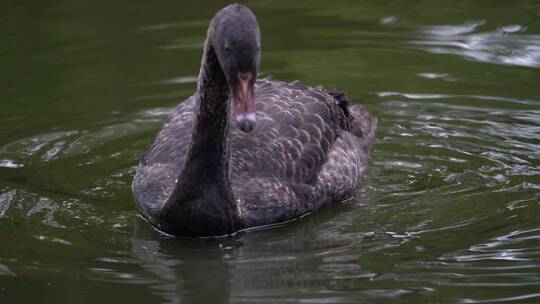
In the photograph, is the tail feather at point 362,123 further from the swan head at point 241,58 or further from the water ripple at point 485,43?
the swan head at point 241,58

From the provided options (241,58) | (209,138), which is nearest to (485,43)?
(209,138)

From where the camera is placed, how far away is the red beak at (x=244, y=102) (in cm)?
768

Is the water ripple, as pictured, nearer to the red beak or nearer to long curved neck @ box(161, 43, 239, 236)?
long curved neck @ box(161, 43, 239, 236)

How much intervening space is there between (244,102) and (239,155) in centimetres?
187

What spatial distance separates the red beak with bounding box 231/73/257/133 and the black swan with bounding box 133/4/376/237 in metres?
0.01

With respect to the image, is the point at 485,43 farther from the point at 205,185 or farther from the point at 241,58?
the point at 241,58

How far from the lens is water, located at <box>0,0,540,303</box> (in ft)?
26.6

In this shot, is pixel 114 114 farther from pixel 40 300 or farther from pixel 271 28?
pixel 40 300

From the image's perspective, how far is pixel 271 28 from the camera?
14.3 m

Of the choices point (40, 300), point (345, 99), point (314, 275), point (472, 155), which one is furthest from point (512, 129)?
point (40, 300)

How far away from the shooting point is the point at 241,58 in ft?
25.6

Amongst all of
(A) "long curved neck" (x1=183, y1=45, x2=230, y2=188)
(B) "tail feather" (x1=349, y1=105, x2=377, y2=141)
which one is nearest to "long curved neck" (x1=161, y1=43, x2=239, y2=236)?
(A) "long curved neck" (x1=183, y1=45, x2=230, y2=188)

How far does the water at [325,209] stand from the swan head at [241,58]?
1.21 meters

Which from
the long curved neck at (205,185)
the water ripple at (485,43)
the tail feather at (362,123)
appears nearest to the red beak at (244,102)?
the long curved neck at (205,185)
